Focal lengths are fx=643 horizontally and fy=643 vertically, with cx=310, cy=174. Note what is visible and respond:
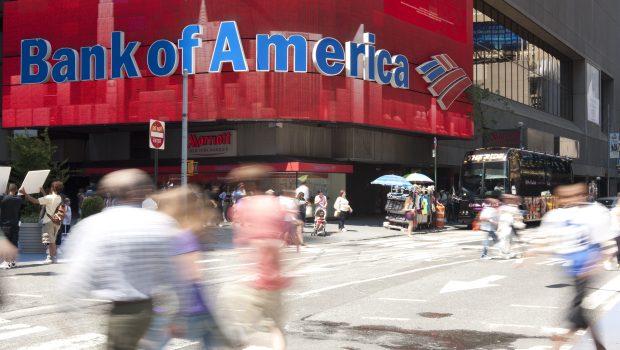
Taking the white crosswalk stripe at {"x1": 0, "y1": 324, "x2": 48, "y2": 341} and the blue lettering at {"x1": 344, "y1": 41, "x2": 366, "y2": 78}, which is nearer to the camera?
the white crosswalk stripe at {"x1": 0, "y1": 324, "x2": 48, "y2": 341}

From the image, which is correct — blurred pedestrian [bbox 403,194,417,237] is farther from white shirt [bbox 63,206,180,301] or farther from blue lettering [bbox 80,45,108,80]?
white shirt [bbox 63,206,180,301]

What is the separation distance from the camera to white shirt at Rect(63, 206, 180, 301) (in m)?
4.03

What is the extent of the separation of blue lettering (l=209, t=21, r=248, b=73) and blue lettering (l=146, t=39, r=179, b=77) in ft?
6.49

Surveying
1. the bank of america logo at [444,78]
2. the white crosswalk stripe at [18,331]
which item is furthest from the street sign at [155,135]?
the bank of america logo at [444,78]

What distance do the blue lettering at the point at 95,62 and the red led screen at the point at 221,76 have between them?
43 cm

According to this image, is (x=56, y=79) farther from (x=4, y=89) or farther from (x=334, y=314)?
(x=334, y=314)

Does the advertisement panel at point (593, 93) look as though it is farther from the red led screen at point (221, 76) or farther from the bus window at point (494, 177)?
the bus window at point (494, 177)

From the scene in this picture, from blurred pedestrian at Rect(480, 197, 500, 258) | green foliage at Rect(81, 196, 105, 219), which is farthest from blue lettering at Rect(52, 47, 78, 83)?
blurred pedestrian at Rect(480, 197, 500, 258)

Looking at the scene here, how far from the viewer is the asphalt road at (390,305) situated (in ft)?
23.7

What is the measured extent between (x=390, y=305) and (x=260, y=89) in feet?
70.2

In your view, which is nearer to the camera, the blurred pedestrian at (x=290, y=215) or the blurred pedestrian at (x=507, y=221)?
the blurred pedestrian at (x=290, y=215)

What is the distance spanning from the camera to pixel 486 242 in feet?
54.6

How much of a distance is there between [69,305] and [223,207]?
26.1 m

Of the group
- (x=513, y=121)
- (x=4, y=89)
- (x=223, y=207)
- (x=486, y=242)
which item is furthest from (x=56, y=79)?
(x=513, y=121)
